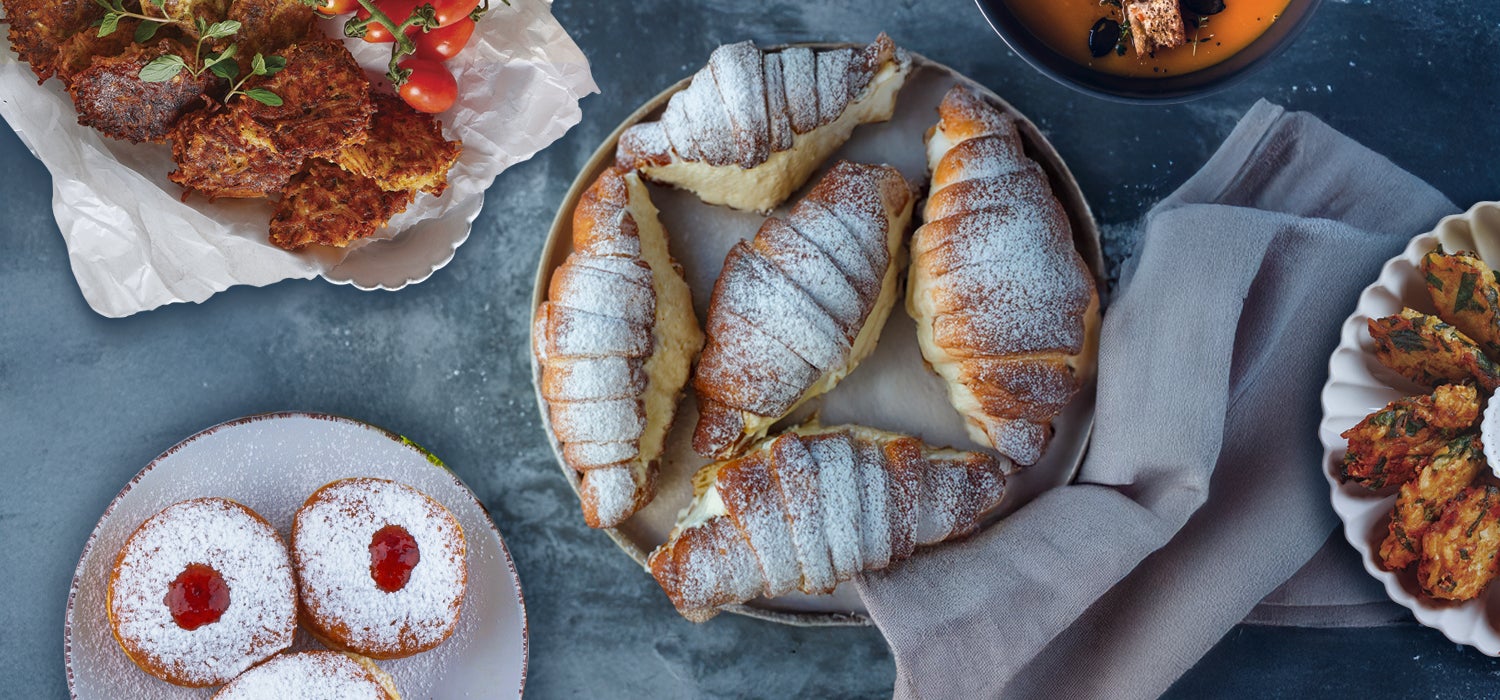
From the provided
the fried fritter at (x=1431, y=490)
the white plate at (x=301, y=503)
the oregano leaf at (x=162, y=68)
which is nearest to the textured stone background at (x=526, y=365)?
the white plate at (x=301, y=503)

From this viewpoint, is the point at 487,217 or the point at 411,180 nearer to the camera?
the point at 411,180

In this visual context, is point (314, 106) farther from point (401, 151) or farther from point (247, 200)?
point (247, 200)

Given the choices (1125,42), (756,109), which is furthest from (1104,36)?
(756,109)

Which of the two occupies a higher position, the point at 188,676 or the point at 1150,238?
the point at 1150,238

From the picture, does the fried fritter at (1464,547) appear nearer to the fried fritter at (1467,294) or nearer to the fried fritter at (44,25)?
the fried fritter at (1467,294)

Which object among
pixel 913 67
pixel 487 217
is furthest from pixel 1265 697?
pixel 487 217

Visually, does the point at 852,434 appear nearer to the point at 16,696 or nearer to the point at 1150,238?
the point at 1150,238
